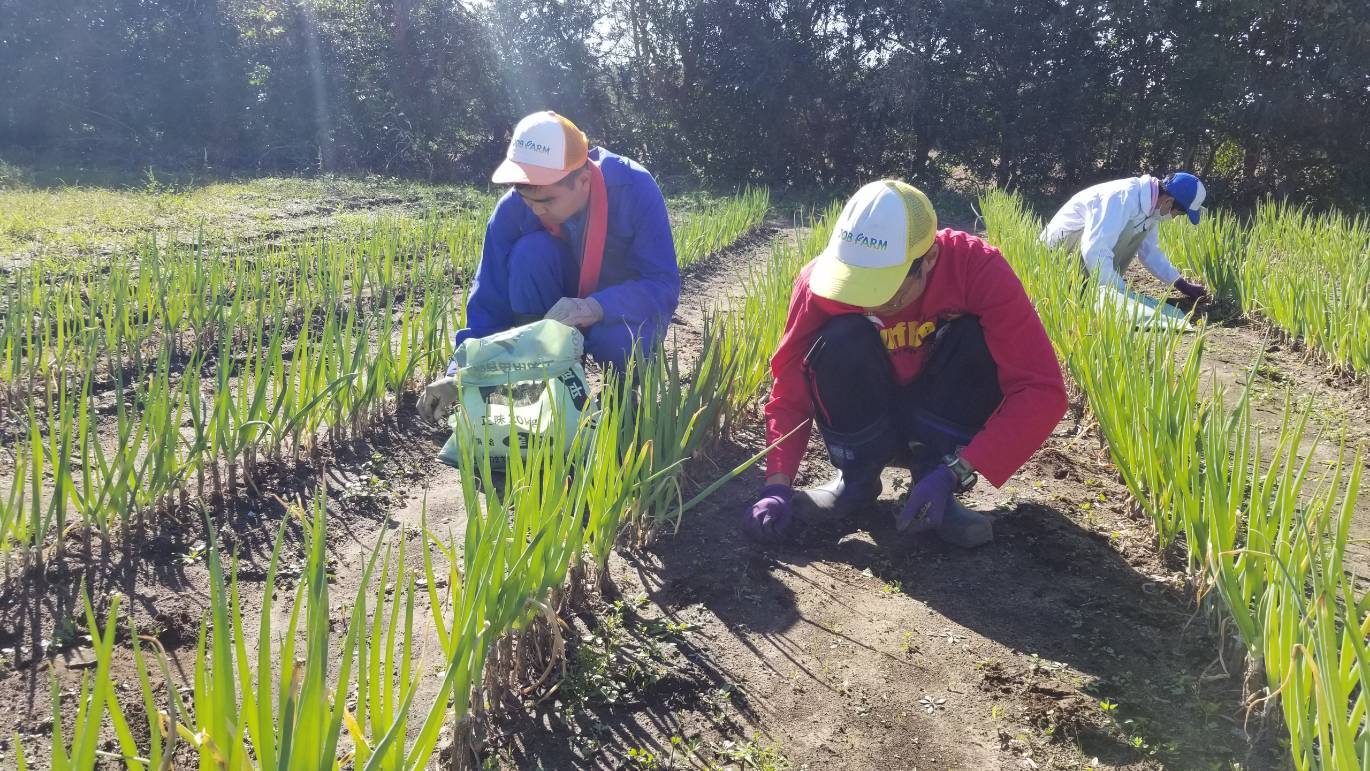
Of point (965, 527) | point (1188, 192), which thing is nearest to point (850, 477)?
point (965, 527)

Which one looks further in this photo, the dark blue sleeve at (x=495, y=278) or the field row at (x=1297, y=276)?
the field row at (x=1297, y=276)

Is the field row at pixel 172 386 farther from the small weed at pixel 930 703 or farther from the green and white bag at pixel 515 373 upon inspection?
the small weed at pixel 930 703

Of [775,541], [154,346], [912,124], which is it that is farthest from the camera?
[912,124]

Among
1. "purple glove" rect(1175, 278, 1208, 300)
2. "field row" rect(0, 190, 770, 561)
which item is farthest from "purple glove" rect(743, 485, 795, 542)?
"purple glove" rect(1175, 278, 1208, 300)

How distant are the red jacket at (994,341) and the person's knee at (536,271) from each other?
77cm

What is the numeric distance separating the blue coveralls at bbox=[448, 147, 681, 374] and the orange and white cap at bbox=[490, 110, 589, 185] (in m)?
0.27

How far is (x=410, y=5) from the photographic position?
494 inches

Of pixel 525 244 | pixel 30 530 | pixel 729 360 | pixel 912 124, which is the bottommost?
pixel 30 530

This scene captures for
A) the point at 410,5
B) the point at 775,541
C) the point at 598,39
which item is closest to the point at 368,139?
the point at 410,5

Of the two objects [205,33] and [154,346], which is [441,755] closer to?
[154,346]

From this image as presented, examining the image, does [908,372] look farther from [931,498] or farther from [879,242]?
[879,242]

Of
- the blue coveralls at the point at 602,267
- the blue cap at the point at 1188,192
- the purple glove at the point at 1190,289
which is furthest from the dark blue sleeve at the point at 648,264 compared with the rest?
the purple glove at the point at 1190,289

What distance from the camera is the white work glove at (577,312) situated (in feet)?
7.55

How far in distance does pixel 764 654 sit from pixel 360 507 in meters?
1.02
